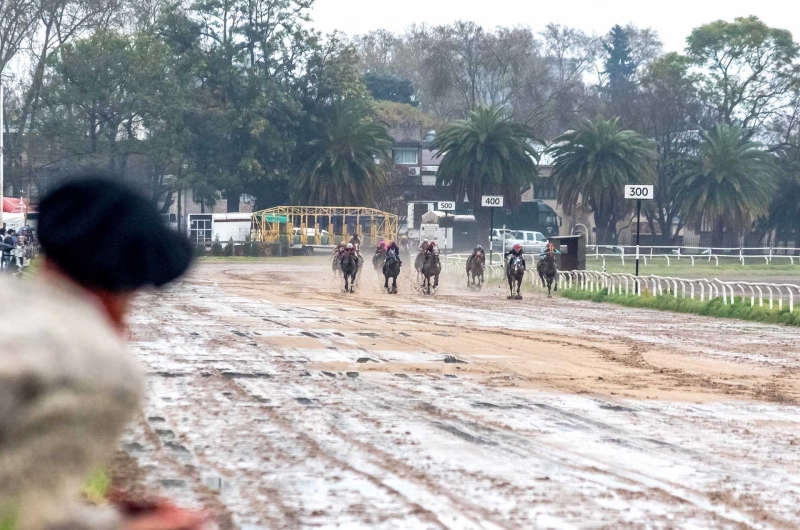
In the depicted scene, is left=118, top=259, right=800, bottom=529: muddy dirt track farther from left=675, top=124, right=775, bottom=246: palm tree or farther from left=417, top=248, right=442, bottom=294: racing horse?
left=675, top=124, right=775, bottom=246: palm tree

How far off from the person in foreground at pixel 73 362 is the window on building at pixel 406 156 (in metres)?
92.5

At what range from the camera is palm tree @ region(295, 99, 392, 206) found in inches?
3022

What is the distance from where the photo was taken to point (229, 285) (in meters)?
36.5

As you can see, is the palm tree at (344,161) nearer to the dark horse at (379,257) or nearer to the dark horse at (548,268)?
the dark horse at (379,257)

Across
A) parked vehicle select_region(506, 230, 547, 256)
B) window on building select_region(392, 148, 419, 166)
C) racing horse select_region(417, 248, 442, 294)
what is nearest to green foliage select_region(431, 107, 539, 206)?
parked vehicle select_region(506, 230, 547, 256)

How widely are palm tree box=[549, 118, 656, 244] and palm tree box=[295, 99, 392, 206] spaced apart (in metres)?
13.1

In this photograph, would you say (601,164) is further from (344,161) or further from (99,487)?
(99,487)

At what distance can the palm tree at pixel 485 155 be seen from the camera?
6750cm

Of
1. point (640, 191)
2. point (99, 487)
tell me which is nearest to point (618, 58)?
point (640, 191)

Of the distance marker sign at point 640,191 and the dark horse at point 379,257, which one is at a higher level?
the distance marker sign at point 640,191

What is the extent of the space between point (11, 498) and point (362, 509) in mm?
4601

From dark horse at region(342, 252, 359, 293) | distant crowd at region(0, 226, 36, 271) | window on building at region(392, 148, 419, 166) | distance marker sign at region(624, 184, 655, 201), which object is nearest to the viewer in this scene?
distant crowd at region(0, 226, 36, 271)

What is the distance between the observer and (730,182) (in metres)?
68.1

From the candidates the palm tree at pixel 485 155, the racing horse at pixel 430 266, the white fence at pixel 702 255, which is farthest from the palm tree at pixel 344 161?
the racing horse at pixel 430 266
